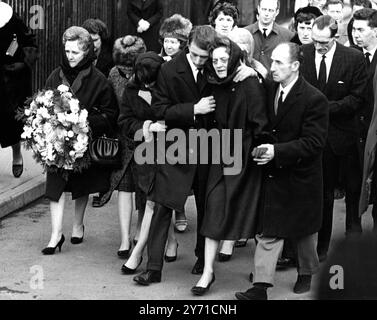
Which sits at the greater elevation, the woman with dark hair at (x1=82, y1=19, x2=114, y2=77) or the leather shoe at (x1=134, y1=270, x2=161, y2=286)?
the woman with dark hair at (x1=82, y1=19, x2=114, y2=77)

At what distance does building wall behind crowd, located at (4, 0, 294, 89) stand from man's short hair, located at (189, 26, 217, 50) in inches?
242

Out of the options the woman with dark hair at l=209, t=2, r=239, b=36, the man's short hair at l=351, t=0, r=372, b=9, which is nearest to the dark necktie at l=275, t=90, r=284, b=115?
the woman with dark hair at l=209, t=2, r=239, b=36

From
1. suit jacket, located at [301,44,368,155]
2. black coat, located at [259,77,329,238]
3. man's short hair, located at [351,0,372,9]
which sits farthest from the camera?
man's short hair, located at [351,0,372,9]

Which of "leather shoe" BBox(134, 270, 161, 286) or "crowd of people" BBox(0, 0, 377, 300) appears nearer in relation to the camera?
"crowd of people" BBox(0, 0, 377, 300)

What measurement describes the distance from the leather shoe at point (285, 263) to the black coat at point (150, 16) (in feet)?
19.0

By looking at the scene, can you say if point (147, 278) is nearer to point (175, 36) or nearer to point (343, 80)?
point (175, 36)

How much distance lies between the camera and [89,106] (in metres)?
7.01

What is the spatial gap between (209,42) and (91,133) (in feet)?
4.95

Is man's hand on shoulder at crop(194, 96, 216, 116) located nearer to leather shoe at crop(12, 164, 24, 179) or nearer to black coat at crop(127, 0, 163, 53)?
leather shoe at crop(12, 164, 24, 179)

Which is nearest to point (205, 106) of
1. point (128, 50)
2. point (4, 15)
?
point (128, 50)

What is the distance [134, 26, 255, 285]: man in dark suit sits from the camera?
19.7ft

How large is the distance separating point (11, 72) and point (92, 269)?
3.02 metres

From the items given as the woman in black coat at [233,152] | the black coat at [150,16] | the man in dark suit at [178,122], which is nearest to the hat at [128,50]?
the man in dark suit at [178,122]

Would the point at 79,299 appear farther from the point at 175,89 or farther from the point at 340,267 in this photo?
the point at 340,267
